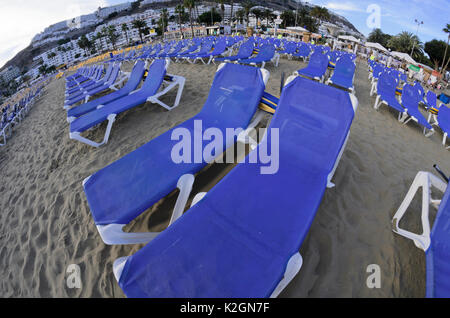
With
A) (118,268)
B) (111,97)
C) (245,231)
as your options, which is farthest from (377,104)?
(111,97)

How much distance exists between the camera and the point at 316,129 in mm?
2230

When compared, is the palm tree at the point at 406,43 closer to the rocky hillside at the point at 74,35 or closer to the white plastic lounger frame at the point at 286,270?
the white plastic lounger frame at the point at 286,270

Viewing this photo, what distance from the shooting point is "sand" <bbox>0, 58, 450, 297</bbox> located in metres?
1.49

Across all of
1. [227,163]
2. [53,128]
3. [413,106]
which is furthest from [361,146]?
[53,128]

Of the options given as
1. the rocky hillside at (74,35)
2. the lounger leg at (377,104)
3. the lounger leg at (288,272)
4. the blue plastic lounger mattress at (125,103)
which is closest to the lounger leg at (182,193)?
the lounger leg at (288,272)

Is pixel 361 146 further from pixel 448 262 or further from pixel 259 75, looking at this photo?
pixel 448 262

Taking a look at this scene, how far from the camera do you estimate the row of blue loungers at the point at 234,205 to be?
1.18 metres

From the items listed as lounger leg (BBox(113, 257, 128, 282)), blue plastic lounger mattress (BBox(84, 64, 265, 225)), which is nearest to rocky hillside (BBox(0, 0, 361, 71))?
blue plastic lounger mattress (BBox(84, 64, 265, 225))

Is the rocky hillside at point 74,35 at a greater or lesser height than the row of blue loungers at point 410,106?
greater

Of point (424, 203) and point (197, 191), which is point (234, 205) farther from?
point (424, 203)

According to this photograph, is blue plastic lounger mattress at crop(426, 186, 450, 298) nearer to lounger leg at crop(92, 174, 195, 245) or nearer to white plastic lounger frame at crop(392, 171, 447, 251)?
white plastic lounger frame at crop(392, 171, 447, 251)

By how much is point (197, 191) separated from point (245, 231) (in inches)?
38.6

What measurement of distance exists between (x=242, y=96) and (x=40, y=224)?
9.39 ft

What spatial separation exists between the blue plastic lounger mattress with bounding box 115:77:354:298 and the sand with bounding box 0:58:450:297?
36 cm
